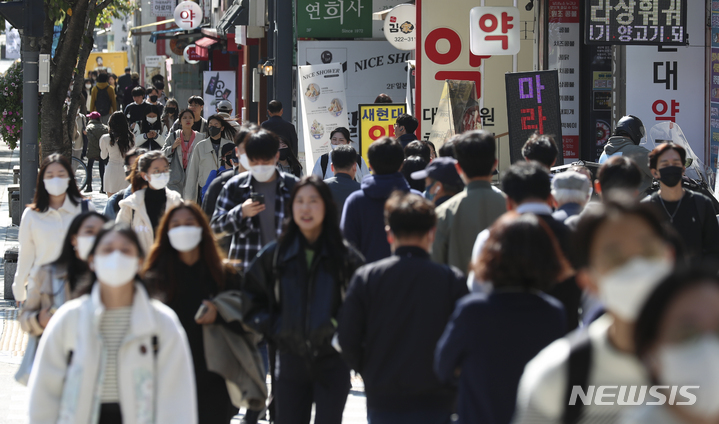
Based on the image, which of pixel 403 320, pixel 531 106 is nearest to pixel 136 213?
pixel 403 320

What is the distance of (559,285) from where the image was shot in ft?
14.2

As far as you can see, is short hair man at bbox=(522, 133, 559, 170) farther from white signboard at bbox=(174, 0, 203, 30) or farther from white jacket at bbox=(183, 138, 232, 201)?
white signboard at bbox=(174, 0, 203, 30)

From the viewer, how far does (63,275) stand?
4660 millimetres

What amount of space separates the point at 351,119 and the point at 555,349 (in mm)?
15680

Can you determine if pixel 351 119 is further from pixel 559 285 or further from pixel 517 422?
pixel 517 422

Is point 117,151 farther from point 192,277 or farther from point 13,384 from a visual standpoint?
point 192,277

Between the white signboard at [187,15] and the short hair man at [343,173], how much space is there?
79.9 feet

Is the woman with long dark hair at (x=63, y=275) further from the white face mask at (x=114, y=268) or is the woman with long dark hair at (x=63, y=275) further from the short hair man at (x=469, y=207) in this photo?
the short hair man at (x=469, y=207)

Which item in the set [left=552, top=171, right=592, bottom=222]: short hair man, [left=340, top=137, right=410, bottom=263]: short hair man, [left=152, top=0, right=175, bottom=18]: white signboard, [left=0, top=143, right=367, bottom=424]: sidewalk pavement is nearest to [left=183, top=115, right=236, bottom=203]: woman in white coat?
[left=0, top=143, right=367, bottom=424]: sidewalk pavement

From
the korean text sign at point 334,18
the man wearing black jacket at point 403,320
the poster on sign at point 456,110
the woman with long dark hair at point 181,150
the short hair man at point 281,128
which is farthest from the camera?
the korean text sign at point 334,18

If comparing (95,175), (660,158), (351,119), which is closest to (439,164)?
(660,158)

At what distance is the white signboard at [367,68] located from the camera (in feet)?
59.9

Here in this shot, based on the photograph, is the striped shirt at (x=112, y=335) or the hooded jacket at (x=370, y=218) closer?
the striped shirt at (x=112, y=335)

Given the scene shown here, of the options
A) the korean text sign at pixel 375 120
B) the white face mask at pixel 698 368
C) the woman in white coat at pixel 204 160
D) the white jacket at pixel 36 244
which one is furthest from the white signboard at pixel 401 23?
the white face mask at pixel 698 368
